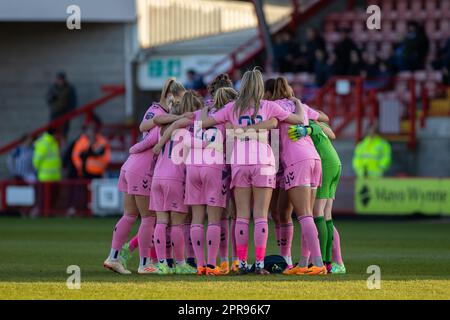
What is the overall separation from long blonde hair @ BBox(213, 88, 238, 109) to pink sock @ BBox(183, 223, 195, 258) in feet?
4.97

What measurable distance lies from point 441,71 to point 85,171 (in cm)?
830

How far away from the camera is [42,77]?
112ft

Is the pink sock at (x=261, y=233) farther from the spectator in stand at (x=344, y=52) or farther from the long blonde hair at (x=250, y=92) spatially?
the spectator in stand at (x=344, y=52)

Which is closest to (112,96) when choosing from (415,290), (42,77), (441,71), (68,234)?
(42,77)

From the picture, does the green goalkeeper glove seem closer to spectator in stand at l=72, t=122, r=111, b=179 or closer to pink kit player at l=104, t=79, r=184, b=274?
pink kit player at l=104, t=79, r=184, b=274

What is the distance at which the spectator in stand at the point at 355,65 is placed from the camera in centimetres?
2909

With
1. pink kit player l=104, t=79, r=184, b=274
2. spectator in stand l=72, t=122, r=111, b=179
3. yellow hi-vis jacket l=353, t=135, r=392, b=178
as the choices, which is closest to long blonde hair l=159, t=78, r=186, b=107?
pink kit player l=104, t=79, r=184, b=274

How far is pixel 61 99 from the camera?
32312mm

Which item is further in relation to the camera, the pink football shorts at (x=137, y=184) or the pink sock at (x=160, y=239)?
the pink football shorts at (x=137, y=184)

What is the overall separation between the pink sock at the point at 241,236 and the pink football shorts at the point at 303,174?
1.99ft

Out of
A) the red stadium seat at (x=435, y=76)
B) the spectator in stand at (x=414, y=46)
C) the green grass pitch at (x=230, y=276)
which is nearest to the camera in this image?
the green grass pitch at (x=230, y=276)

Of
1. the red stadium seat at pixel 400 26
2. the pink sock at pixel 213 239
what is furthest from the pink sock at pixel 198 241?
the red stadium seat at pixel 400 26

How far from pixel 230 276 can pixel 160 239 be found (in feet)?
2.98
